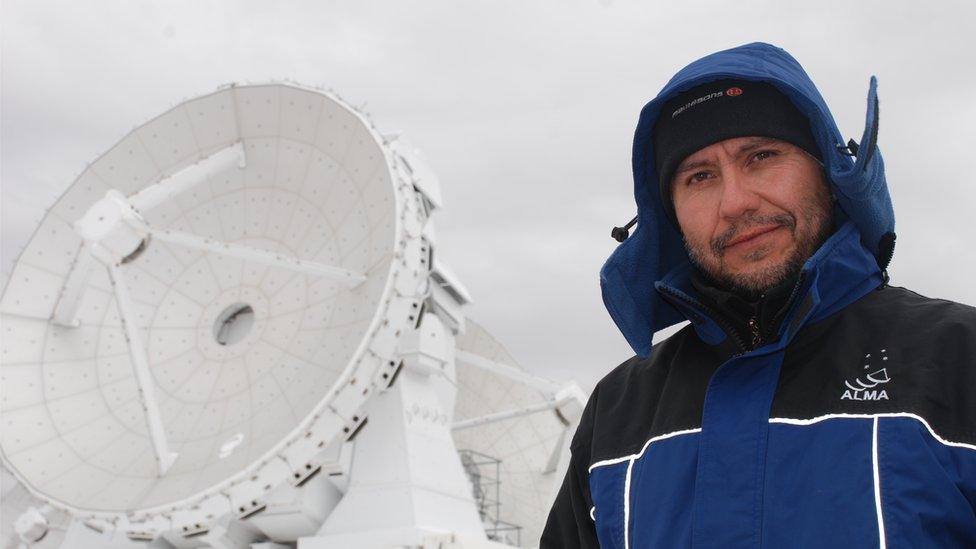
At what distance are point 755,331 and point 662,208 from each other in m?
0.86

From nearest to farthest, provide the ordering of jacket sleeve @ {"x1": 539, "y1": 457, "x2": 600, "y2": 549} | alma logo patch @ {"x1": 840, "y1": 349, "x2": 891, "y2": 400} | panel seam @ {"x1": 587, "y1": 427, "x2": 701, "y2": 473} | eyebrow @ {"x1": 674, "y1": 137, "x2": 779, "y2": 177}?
1. alma logo patch @ {"x1": 840, "y1": 349, "x2": 891, "y2": 400}
2. panel seam @ {"x1": 587, "y1": 427, "x2": 701, "y2": 473}
3. eyebrow @ {"x1": 674, "y1": 137, "x2": 779, "y2": 177}
4. jacket sleeve @ {"x1": 539, "y1": 457, "x2": 600, "y2": 549}

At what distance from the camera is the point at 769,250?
2.86 metres

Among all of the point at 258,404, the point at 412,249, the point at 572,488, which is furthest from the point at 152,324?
the point at 572,488

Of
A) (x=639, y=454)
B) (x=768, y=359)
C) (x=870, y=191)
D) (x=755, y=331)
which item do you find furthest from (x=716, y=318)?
(x=870, y=191)

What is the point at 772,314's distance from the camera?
2.77m

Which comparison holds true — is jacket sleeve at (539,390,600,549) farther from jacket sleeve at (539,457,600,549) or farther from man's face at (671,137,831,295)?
man's face at (671,137,831,295)

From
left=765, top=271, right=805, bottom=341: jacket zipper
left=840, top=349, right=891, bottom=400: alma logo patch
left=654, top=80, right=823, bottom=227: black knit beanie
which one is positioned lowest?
left=840, top=349, right=891, bottom=400: alma logo patch

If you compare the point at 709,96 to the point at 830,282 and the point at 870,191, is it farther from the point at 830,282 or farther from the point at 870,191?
the point at 830,282

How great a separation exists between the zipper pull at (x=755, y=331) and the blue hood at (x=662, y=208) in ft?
1.47

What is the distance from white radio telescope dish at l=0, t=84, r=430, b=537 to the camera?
54.0 feet

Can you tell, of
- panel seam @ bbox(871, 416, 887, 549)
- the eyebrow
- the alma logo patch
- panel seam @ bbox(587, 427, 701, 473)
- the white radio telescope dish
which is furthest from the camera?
the white radio telescope dish

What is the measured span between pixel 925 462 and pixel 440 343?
667 inches

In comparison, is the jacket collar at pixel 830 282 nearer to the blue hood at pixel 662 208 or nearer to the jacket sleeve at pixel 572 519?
the blue hood at pixel 662 208

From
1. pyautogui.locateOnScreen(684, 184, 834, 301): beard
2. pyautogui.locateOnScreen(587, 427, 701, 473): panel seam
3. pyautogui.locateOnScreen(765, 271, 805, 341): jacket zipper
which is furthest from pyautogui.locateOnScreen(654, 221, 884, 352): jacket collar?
pyautogui.locateOnScreen(587, 427, 701, 473): panel seam
